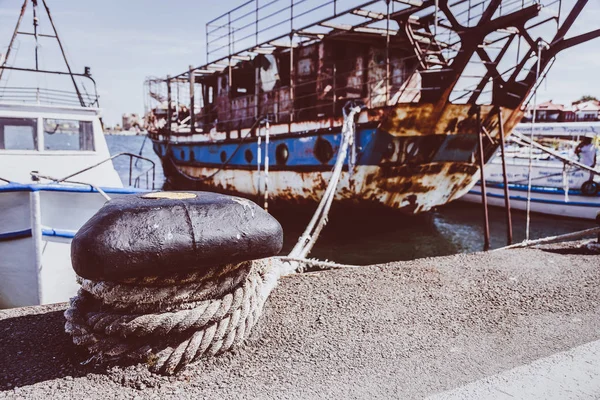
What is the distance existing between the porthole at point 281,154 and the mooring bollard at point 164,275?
9.50 m

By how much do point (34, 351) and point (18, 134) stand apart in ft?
18.9

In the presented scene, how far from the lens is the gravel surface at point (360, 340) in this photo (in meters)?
2.21

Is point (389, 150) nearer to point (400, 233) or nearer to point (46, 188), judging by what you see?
point (400, 233)

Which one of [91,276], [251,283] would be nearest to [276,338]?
[251,283]

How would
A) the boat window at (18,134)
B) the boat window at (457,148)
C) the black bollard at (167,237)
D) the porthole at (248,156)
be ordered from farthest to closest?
1. the porthole at (248,156)
2. the boat window at (457,148)
3. the boat window at (18,134)
4. the black bollard at (167,237)

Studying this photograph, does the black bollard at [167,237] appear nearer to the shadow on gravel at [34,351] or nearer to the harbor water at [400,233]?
the shadow on gravel at [34,351]

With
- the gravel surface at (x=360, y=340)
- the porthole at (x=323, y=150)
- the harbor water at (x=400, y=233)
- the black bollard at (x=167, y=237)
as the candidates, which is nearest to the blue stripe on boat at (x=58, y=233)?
the gravel surface at (x=360, y=340)

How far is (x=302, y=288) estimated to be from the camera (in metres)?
3.66

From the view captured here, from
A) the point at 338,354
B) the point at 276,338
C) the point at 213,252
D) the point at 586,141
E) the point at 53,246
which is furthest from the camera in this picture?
the point at 586,141

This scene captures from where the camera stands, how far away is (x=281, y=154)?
12.2 m

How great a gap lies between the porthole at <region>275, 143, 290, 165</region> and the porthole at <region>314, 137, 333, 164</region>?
45.8 inches

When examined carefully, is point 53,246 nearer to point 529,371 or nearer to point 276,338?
point 276,338

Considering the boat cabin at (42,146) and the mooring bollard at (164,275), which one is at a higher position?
the boat cabin at (42,146)

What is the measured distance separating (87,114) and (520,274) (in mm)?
7183
